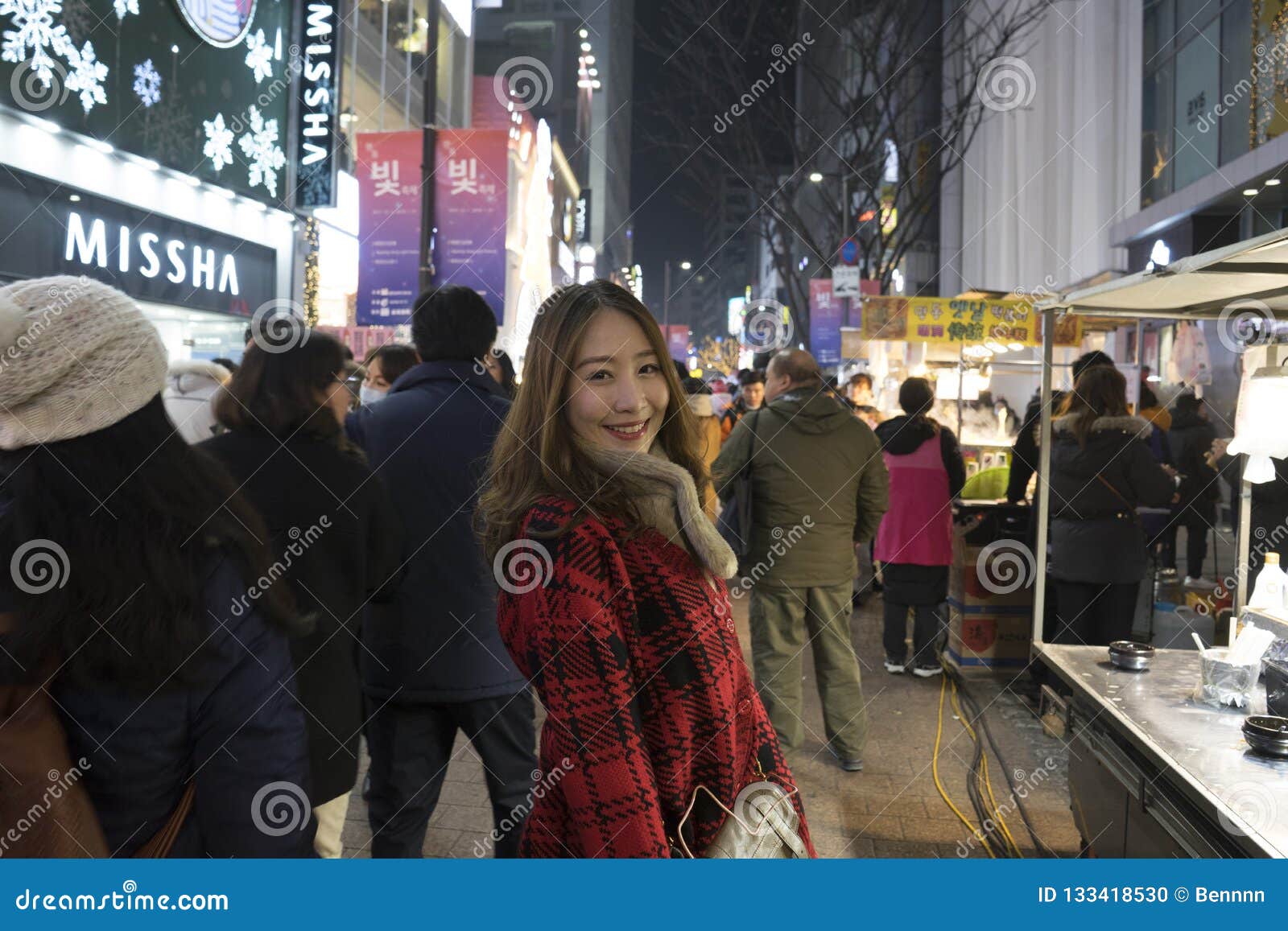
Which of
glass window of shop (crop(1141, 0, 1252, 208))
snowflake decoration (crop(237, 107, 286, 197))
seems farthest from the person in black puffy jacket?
snowflake decoration (crop(237, 107, 286, 197))

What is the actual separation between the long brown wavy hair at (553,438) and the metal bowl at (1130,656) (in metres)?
2.93

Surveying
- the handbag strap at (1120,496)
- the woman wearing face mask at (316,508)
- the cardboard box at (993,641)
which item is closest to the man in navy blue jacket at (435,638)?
the woman wearing face mask at (316,508)

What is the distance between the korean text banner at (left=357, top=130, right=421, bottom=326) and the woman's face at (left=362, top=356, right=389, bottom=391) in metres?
4.99

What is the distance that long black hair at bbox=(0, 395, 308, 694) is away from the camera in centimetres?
147

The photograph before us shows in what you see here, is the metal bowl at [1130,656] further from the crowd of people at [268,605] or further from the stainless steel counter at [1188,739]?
the crowd of people at [268,605]

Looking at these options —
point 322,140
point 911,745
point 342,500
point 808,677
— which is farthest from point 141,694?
point 322,140

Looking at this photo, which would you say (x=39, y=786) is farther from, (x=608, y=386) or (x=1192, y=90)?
(x=1192, y=90)

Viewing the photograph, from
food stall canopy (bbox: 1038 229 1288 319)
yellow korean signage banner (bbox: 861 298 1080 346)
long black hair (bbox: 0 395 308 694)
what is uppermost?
yellow korean signage banner (bbox: 861 298 1080 346)

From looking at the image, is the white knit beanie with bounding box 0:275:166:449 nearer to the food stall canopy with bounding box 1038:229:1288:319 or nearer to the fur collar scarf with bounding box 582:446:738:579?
the fur collar scarf with bounding box 582:446:738:579

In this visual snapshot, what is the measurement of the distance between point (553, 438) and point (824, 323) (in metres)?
19.5

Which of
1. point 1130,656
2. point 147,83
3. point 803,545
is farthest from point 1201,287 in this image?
point 147,83

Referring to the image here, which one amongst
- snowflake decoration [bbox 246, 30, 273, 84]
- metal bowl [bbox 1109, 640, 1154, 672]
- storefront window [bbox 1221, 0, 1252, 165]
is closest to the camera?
metal bowl [bbox 1109, 640, 1154, 672]

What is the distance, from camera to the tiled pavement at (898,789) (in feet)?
14.8
